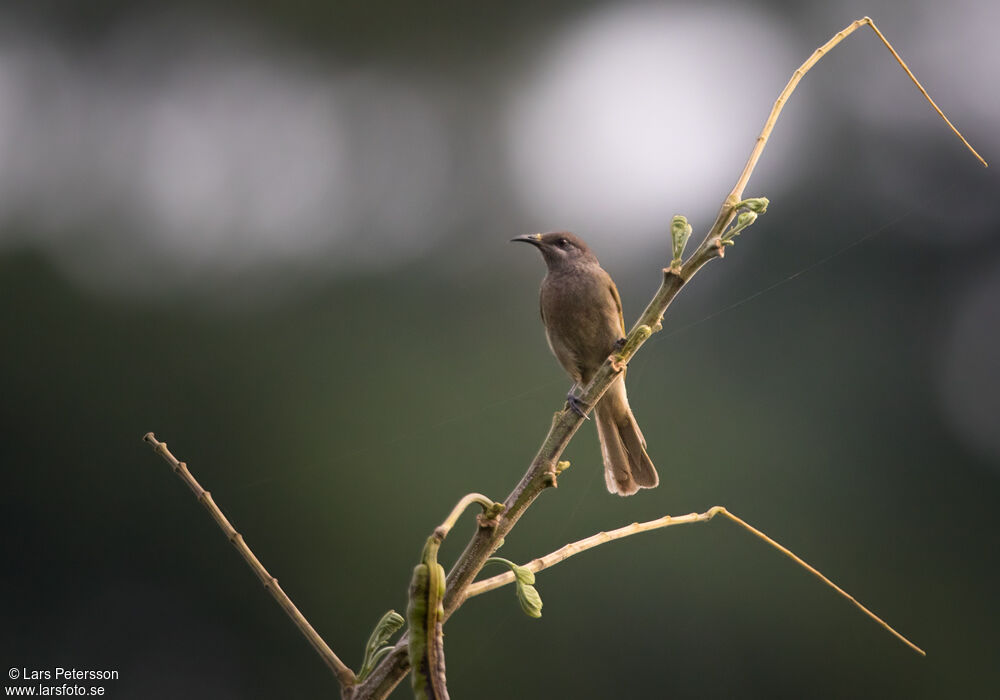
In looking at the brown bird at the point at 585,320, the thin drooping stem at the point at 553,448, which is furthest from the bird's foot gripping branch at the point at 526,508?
the brown bird at the point at 585,320

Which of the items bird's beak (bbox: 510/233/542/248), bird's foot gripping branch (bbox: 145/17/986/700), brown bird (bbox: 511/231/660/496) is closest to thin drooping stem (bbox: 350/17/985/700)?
bird's foot gripping branch (bbox: 145/17/986/700)

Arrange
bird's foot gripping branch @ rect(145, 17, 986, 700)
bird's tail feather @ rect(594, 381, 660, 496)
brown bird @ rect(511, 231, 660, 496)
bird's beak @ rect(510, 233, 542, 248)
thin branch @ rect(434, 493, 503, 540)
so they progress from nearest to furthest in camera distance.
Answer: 1. thin branch @ rect(434, 493, 503, 540)
2. bird's foot gripping branch @ rect(145, 17, 986, 700)
3. bird's tail feather @ rect(594, 381, 660, 496)
4. brown bird @ rect(511, 231, 660, 496)
5. bird's beak @ rect(510, 233, 542, 248)

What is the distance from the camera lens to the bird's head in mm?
2268

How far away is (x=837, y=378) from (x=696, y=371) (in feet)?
1.44

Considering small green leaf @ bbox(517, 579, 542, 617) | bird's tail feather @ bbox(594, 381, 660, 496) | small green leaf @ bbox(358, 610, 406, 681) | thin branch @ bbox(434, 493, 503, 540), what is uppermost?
thin branch @ bbox(434, 493, 503, 540)

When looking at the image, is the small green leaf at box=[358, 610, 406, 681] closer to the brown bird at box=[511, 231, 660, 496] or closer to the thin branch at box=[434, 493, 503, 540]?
the thin branch at box=[434, 493, 503, 540]

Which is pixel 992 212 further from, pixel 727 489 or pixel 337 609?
pixel 337 609

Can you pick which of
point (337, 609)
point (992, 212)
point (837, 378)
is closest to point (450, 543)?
point (337, 609)

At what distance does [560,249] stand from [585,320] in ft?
0.75

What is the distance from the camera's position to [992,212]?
220cm

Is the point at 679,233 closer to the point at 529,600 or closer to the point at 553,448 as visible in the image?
the point at 553,448

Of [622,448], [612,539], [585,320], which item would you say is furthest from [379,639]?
[585,320]

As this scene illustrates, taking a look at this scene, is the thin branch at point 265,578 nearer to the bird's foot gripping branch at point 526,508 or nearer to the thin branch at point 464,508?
the bird's foot gripping branch at point 526,508

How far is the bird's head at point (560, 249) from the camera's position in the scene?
2268mm
